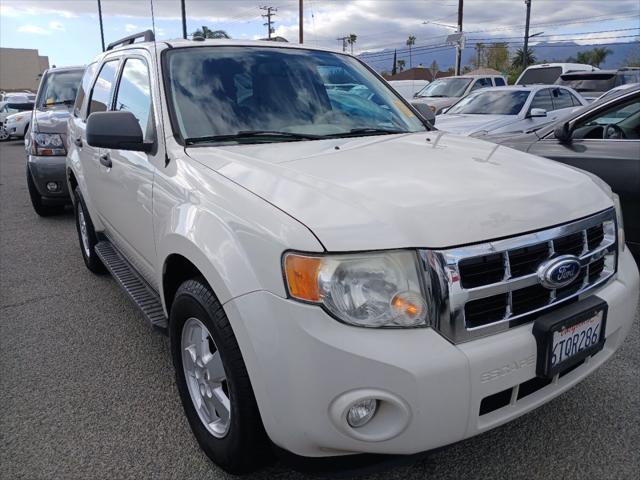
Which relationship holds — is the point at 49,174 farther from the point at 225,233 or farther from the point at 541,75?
the point at 541,75

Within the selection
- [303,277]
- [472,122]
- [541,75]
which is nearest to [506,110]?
[472,122]

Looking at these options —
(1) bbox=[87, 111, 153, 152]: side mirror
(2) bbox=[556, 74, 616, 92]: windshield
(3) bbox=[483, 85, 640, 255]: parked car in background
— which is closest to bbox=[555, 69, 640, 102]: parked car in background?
(2) bbox=[556, 74, 616, 92]: windshield

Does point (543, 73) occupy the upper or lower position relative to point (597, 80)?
upper

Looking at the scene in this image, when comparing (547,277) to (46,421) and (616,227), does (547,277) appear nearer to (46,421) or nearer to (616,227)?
(616,227)

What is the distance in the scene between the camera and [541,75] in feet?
54.4

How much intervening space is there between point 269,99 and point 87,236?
2.58 m

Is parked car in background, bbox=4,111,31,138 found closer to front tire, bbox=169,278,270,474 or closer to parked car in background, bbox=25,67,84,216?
parked car in background, bbox=25,67,84,216

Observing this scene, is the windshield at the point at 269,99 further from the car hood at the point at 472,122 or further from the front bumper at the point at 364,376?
the car hood at the point at 472,122

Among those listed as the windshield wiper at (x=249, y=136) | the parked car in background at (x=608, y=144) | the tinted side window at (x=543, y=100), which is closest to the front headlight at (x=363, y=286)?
the windshield wiper at (x=249, y=136)

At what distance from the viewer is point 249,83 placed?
2918 millimetres

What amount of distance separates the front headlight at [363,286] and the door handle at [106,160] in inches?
84.9

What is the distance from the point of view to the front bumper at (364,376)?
1.63m

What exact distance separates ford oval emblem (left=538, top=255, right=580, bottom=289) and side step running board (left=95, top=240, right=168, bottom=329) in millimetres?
1780

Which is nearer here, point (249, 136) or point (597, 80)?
point (249, 136)
